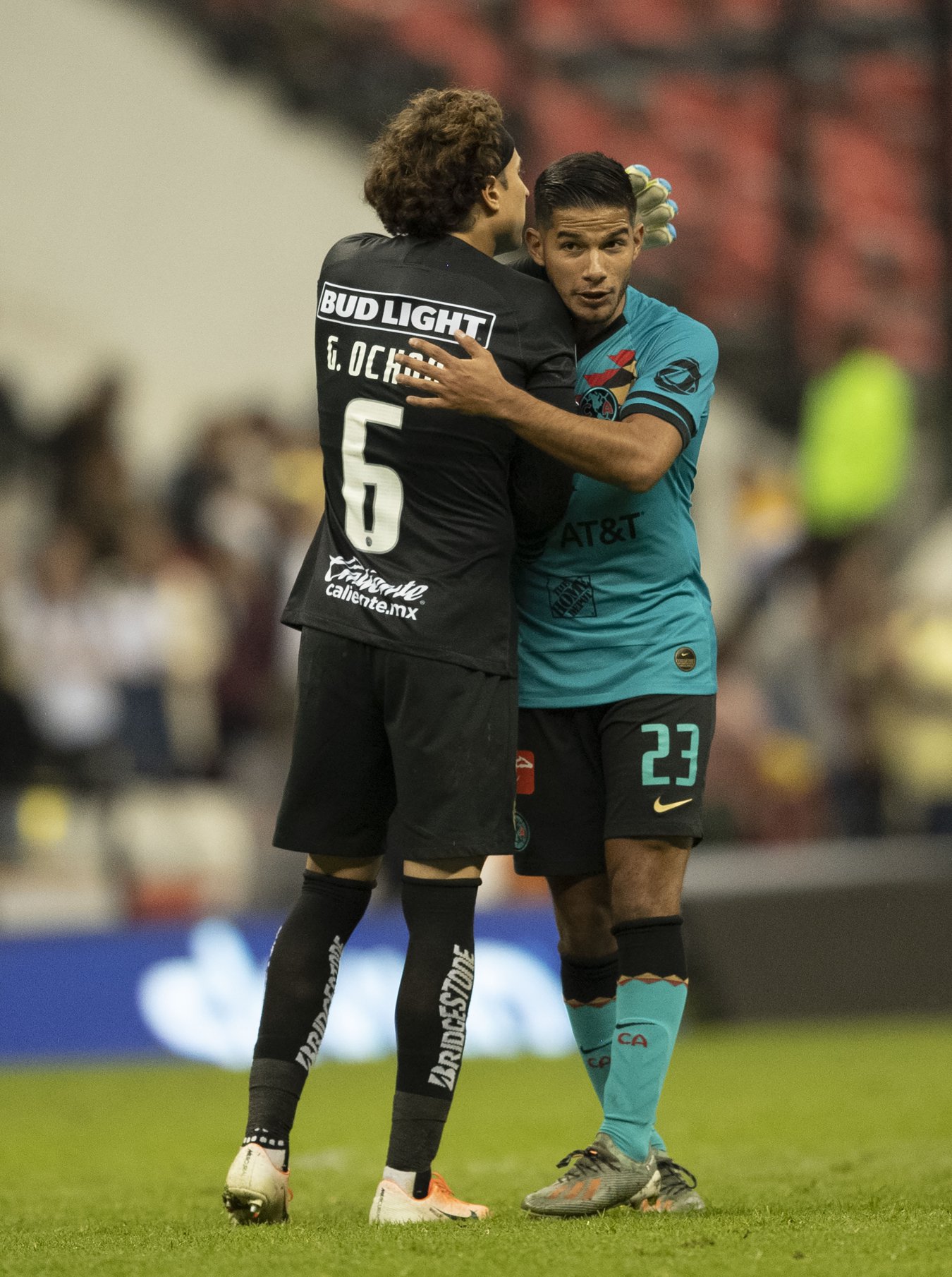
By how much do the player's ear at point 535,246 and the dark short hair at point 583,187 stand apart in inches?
1.3

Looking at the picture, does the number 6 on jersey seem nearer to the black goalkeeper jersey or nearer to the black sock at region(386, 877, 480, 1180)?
the black goalkeeper jersey

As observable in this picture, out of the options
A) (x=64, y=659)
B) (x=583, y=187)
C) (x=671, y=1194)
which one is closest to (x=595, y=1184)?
(x=671, y=1194)

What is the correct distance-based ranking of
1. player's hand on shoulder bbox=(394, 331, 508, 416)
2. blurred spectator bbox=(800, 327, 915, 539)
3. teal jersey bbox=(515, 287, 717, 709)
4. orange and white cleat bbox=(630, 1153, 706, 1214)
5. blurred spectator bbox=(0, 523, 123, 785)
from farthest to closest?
blurred spectator bbox=(800, 327, 915, 539) → blurred spectator bbox=(0, 523, 123, 785) → teal jersey bbox=(515, 287, 717, 709) → orange and white cleat bbox=(630, 1153, 706, 1214) → player's hand on shoulder bbox=(394, 331, 508, 416)

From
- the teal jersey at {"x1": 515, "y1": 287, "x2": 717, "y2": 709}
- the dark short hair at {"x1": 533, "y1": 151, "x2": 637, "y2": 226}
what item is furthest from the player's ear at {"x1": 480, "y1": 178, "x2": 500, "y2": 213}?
the teal jersey at {"x1": 515, "y1": 287, "x2": 717, "y2": 709}

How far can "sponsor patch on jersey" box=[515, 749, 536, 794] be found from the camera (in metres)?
3.74

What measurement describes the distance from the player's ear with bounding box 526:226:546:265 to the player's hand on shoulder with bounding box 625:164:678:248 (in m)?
0.22

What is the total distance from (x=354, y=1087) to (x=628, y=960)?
3.29m

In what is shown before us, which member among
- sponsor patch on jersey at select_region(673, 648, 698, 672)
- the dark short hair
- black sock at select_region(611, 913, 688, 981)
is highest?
the dark short hair

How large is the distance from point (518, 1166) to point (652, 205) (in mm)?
2367

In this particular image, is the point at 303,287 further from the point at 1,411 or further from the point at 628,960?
the point at 628,960

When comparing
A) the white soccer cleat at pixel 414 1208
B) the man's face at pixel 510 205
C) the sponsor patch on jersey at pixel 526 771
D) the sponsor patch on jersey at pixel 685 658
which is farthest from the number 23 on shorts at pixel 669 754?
the man's face at pixel 510 205

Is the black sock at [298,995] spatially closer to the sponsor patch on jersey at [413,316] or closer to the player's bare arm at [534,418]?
the player's bare arm at [534,418]

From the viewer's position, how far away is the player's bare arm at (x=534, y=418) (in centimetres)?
333

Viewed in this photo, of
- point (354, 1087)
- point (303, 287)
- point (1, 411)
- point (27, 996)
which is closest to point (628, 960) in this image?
point (354, 1087)
